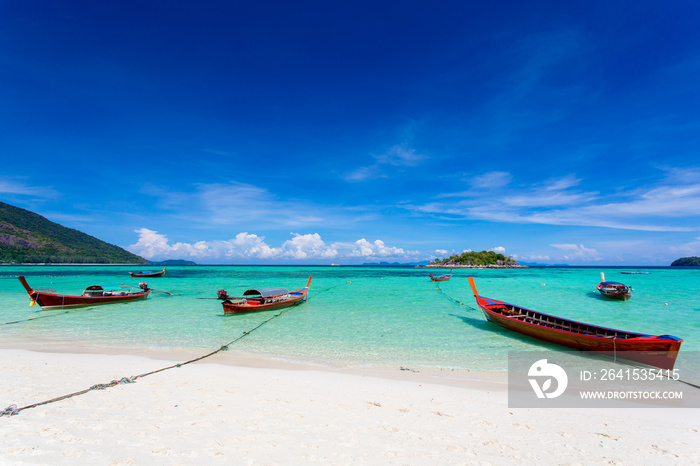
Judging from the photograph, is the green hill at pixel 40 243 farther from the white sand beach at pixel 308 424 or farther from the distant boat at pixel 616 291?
the distant boat at pixel 616 291

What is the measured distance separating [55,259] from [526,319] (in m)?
171

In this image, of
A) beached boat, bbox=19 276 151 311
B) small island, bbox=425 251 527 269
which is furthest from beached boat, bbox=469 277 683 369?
small island, bbox=425 251 527 269

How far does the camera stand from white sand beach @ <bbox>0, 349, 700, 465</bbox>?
4.52 meters

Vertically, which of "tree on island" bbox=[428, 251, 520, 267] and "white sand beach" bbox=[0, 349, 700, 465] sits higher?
"tree on island" bbox=[428, 251, 520, 267]

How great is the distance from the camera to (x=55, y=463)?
13.2ft

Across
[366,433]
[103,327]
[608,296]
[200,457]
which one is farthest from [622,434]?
[608,296]

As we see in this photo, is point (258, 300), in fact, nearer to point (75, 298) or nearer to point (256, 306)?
point (256, 306)

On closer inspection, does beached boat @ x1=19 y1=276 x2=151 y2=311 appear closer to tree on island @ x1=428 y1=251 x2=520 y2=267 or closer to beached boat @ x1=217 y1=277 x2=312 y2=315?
beached boat @ x1=217 y1=277 x2=312 y2=315

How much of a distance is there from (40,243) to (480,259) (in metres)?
195

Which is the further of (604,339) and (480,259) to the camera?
(480,259)

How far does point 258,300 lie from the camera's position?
68.2 feet

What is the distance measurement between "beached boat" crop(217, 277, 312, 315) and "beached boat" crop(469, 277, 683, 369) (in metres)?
14.1

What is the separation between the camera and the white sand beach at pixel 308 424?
14.8ft

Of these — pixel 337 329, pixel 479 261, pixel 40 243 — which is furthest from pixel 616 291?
pixel 40 243
